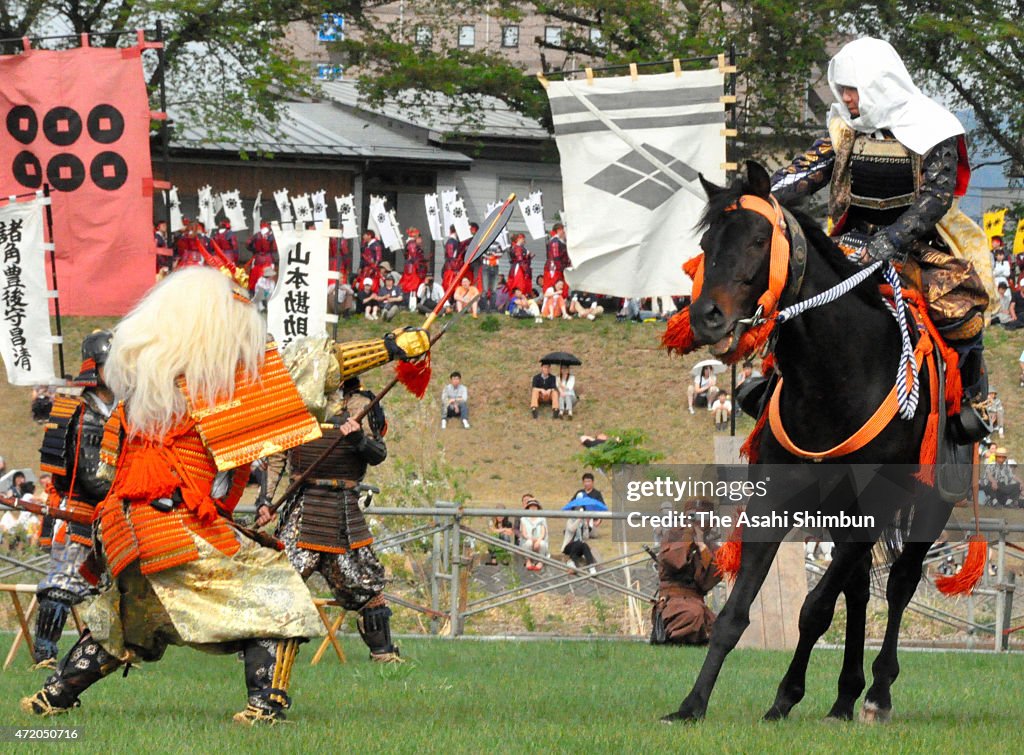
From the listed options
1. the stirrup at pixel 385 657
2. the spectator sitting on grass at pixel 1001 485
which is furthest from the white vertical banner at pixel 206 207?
the stirrup at pixel 385 657

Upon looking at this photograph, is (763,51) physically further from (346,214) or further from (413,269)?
(346,214)

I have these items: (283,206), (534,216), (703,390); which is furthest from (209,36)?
(703,390)

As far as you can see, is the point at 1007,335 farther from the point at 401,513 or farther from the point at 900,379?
the point at 900,379

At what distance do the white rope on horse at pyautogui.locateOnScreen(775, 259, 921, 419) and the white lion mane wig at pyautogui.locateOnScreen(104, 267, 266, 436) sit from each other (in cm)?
238

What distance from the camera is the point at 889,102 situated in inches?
313

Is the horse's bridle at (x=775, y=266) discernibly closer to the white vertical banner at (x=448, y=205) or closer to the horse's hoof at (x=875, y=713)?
the horse's hoof at (x=875, y=713)

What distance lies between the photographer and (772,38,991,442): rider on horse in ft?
25.8

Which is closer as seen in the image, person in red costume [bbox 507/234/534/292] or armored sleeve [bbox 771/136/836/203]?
armored sleeve [bbox 771/136/836/203]

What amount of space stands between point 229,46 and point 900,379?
102 ft

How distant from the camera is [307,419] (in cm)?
656

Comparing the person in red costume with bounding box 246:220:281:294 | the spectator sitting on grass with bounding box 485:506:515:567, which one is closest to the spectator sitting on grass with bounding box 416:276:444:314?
the person in red costume with bounding box 246:220:281:294

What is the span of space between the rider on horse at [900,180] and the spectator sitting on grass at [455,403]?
21943mm

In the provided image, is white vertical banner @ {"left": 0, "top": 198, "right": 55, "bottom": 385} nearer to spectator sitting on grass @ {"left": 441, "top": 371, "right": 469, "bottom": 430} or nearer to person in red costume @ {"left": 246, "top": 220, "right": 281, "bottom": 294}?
spectator sitting on grass @ {"left": 441, "top": 371, "right": 469, "bottom": 430}

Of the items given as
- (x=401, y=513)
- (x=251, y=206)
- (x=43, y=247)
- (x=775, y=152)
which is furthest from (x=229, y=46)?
(x=401, y=513)
